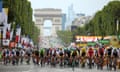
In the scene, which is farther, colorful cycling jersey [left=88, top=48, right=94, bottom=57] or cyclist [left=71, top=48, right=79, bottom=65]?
colorful cycling jersey [left=88, top=48, right=94, bottom=57]

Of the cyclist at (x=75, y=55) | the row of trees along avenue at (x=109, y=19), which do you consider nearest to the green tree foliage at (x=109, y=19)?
the row of trees along avenue at (x=109, y=19)

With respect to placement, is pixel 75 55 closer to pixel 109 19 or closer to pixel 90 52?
pixel 90 52

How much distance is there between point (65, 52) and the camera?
43.9 metres

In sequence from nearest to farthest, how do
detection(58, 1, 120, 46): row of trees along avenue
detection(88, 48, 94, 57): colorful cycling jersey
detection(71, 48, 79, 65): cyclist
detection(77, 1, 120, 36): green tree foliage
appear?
1. detection(71, 48, 79, 65): cyclist
2. detection(88, 48, 94, 57): colorful cycling jersey
3. detection(58, 1, 120, 46): row of trees along avenue
4. detection(77, 1, 120, 36): green tree foliage

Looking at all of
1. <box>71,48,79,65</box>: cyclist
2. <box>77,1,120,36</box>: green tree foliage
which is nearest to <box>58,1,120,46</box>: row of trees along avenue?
<box>77,1,120,36</box>: green tree foliage

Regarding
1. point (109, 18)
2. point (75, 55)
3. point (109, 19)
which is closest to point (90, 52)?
point (75, 55)

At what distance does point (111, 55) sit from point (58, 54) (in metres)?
6.79

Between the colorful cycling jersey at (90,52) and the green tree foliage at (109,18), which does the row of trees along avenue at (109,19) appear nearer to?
the green tree foliage at (109,18)

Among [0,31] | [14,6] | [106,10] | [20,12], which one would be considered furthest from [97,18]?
[0,31]

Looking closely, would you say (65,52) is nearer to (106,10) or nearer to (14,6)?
(14,6)

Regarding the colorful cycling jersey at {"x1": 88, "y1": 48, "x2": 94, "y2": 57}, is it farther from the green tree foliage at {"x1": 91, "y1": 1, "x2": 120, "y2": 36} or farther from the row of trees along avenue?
the green tree foliage at {"x1": 91, "y1": 1, "x2": 120, "y2": 36}

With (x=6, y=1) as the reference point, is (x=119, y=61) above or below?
below

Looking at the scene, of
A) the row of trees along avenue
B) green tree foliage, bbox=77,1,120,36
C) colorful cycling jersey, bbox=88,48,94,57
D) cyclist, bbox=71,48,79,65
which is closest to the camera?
cyclist, bbox=71,48,79,65

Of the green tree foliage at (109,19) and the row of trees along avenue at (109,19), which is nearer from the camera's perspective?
the row of trees along avenue at (109,19)
